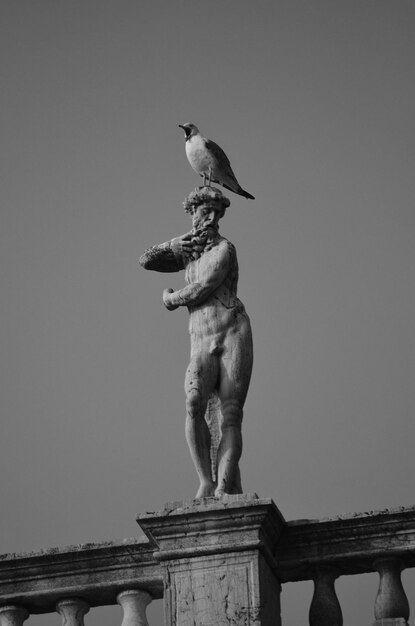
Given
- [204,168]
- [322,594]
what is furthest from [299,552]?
[204,168]

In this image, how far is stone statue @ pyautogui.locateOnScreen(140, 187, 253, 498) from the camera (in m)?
16.1

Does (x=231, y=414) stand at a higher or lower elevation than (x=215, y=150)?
lower

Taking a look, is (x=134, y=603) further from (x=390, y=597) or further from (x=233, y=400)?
(x=390, y=597)

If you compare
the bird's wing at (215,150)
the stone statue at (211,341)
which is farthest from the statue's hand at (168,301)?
the bird's wing at (215,150)

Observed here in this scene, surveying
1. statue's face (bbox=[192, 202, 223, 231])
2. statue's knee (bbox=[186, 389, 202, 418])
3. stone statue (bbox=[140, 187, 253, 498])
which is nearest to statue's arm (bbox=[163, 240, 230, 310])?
stone statue (bbox=[140, 187, 253, 498])

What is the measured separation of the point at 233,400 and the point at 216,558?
1549 millimetres

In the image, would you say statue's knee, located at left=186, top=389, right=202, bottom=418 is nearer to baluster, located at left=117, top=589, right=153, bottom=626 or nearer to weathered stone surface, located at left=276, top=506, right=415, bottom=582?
weathered stone surface, located at left=276, top=506, right=415, bottom=582

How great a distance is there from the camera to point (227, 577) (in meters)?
15.3

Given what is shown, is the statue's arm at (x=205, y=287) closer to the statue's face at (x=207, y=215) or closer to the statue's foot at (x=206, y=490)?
the statue's face at (x=207, y=215)

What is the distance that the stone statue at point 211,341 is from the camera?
1606 cm

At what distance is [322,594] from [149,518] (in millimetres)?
1611

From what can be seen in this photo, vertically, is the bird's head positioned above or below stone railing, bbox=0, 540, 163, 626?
above

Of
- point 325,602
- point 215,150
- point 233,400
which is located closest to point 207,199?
point 215,150

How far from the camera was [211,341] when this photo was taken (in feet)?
54.0
